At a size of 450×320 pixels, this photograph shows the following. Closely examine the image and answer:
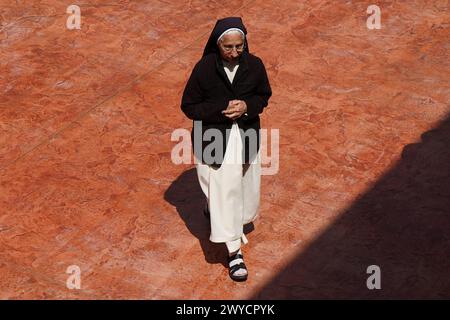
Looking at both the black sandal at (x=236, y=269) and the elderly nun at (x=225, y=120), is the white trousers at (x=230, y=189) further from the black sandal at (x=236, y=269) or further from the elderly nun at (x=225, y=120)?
the black sandal at (x=236, y=269)

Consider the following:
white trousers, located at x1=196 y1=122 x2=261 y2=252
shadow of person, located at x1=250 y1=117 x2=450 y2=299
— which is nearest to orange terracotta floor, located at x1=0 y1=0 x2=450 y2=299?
shadow of person, located at x1=250 y1=117 x2=450 y2=299

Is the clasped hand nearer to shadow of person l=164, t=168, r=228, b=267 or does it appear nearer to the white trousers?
the white trousers

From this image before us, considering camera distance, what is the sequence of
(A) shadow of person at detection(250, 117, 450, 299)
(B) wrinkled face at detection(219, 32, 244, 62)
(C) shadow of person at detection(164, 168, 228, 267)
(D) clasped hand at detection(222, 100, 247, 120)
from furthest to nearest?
(C) shadow of person at detection(164, 168, 228, 267), (A) shadow of person at detection(250, 117, 450, 299), (D) clasped hand at detection(222, 100, 247, 120), (B) wrinkled face at detection(219, 32, 244, 62)

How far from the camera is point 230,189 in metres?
8.23

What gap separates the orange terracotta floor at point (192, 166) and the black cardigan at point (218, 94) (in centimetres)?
120

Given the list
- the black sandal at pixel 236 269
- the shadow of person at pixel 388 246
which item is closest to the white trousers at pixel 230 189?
the black sandal at pixel 236 269

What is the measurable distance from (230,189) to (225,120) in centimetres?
56

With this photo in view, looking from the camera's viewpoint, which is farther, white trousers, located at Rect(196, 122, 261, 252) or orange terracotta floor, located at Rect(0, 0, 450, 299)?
orange terracotta floor, located at Rect(0, 0, 450, 299)

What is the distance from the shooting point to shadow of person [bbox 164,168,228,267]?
8.84 m

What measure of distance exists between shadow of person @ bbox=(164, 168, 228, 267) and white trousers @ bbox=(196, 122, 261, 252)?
40 centimetres

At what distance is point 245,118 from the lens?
8188 mm

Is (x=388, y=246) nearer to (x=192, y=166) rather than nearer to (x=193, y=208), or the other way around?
(x=193, y=208)

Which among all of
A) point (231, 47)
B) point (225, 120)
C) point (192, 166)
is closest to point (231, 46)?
point (231, 47)
